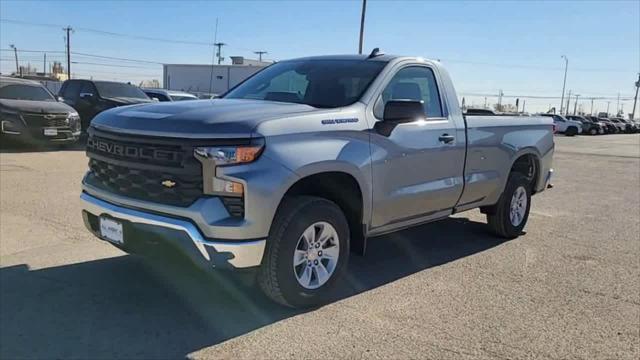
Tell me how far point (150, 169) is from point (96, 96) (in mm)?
13128

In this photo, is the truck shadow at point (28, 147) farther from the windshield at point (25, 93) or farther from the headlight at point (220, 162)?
the headlight at point (220, 162)

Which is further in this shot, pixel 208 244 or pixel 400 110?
pixel 400 110

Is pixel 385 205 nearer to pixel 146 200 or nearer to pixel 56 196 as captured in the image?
pixel 146 200

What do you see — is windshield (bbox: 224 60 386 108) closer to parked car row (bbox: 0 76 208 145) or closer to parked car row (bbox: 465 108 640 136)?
parked car row (bbox: 0 76 208 145)

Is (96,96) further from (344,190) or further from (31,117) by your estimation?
(344,190)

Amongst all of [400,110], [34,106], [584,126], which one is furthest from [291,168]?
[584,126]

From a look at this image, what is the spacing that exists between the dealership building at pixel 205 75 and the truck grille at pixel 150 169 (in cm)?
5889

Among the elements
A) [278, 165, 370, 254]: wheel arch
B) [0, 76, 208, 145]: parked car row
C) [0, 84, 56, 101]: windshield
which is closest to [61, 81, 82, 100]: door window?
[0, 76, 208, 145]: parked car row

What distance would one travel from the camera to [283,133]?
3885 millimetres

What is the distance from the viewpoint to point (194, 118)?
3.84 metres

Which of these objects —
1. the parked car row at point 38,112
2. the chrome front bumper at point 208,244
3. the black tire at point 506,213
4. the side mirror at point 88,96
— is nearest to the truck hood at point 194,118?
the chrome front bumper at point 208,244

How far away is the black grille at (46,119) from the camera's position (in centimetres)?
1291

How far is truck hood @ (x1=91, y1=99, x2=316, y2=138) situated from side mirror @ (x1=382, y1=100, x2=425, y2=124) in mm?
626

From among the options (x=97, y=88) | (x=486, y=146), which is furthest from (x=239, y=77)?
(x=486, y=146)
